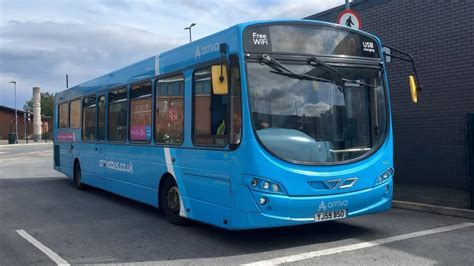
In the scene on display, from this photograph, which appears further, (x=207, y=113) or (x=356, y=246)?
(x=207, y=113)

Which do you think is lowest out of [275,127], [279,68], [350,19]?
[275,127]

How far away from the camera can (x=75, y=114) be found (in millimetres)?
13805

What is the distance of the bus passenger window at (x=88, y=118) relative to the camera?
12156mm

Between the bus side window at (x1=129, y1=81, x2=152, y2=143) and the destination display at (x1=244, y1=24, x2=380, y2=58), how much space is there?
3.12 metres

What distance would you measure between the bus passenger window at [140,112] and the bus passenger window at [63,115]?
5.64 meters

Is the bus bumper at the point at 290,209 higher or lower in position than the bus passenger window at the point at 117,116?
lower

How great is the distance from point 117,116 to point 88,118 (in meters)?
2.30

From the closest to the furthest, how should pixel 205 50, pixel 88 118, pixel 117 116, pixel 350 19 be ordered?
pixel 205 50
pixel 117 116
pixel 350 19
pixel 88 118

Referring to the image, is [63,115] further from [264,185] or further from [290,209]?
[290,209]

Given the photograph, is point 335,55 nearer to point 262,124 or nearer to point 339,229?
point 262,124

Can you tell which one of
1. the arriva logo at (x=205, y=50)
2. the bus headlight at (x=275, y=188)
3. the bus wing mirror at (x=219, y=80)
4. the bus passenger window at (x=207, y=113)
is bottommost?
the bus headlight at (x=275, y=188)

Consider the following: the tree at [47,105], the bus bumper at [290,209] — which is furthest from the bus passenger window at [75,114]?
the tree at [47,105]

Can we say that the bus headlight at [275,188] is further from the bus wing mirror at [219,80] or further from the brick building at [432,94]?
the brick building at [432,94]

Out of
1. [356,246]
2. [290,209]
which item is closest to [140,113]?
[290,209]
